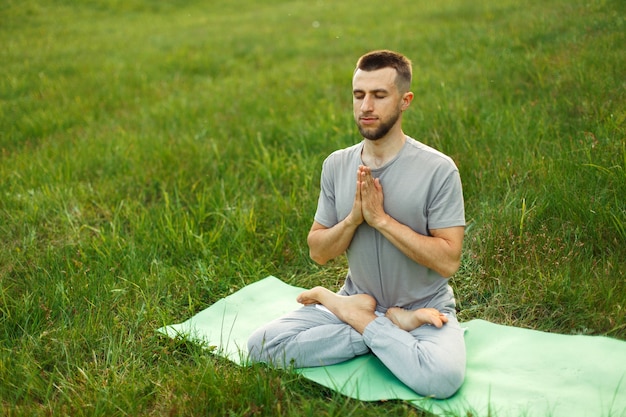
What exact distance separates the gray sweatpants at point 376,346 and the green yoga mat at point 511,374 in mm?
69

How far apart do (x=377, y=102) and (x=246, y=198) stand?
8.12ft

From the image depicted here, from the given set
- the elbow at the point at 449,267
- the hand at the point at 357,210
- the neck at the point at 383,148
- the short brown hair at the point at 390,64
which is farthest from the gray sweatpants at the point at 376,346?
the short brown hair at the point at 390,64

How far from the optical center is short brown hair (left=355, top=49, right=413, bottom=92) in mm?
3176

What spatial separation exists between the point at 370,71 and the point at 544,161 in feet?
7.00

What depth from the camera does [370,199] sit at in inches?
125

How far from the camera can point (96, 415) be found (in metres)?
2.99

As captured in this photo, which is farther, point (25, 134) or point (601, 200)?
point (25, 134)

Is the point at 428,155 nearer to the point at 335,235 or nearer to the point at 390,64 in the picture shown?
the point at 390,64

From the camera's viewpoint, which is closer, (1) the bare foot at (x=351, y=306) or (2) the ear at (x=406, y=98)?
(2) the ear at (x=406, y=98)

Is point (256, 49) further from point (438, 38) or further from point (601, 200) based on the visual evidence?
point (601, 200)

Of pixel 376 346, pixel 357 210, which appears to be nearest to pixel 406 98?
pixel 357 210

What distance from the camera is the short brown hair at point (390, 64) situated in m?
3.18

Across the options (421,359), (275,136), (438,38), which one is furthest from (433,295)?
(438,38)

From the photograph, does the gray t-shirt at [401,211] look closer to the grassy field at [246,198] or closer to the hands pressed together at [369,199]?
the hands pressed together at [369,199]
